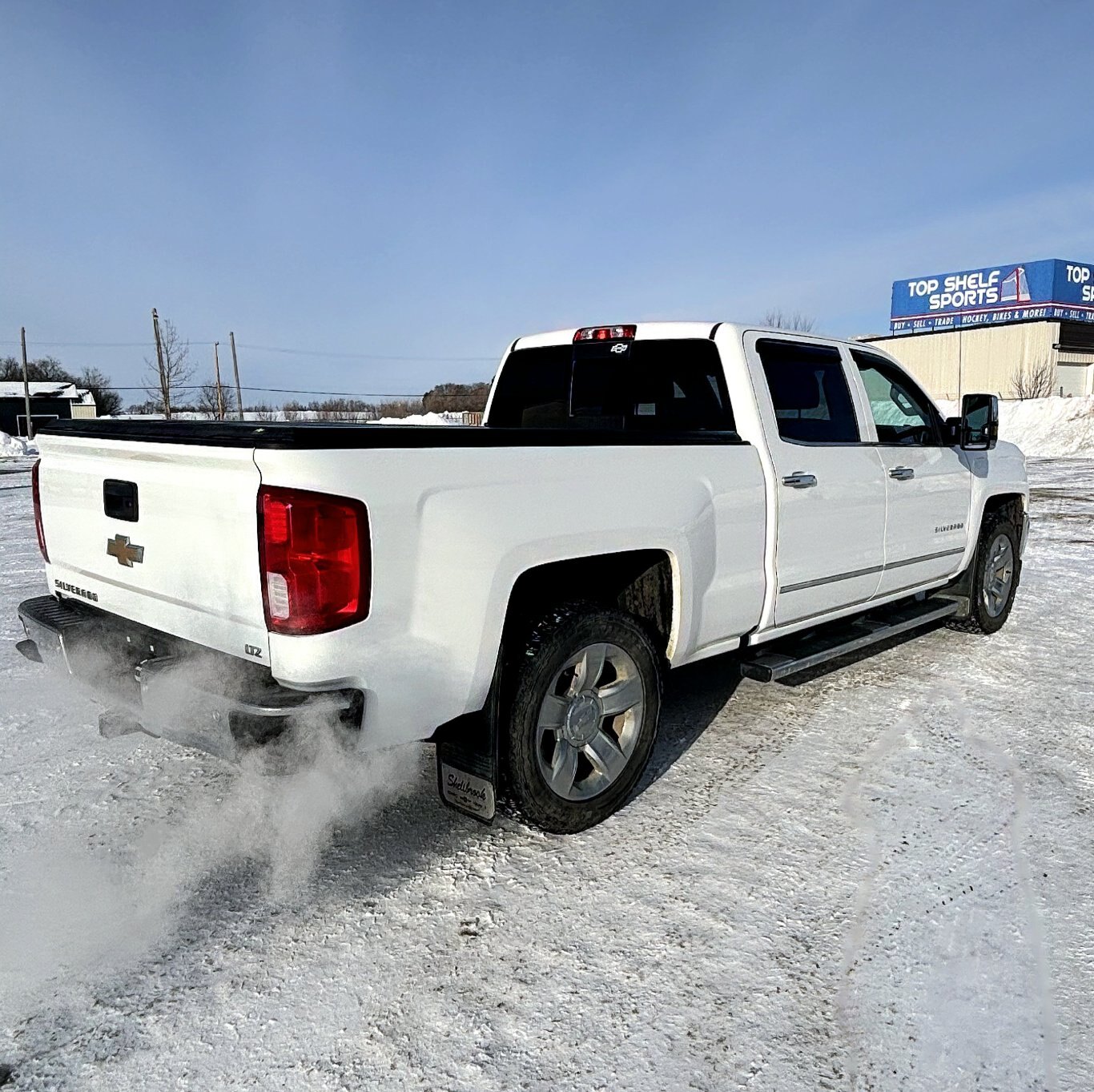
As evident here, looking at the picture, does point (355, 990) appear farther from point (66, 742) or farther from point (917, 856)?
point (66, 742)

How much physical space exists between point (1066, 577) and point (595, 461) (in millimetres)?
6968

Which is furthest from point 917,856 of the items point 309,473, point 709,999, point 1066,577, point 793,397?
point 1066,577

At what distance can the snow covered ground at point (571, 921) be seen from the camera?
85.9 inches

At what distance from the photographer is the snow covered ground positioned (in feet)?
7.16

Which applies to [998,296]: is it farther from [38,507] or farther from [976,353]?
[38,507]

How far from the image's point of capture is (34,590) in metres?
7.29

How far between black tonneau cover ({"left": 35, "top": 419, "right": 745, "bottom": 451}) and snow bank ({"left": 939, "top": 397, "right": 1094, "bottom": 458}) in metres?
29.7

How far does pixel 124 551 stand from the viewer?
10.0 ft

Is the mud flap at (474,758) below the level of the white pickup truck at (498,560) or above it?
below

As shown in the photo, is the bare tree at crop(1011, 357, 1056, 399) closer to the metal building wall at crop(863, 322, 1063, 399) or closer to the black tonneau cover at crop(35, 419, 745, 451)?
the metal building wall at crop(863, 322, 1063, 399)

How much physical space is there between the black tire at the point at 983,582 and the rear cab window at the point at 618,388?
2734mm

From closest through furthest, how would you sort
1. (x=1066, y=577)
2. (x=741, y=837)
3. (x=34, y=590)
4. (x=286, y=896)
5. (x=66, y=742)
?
(x=286, y=896) → (x=741, y=837) → (x=66, y=742) → (x=34, y=590) → (x=1066, y=577)

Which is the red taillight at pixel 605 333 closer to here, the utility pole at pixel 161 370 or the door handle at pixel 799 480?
the door handle at pixel 799 480

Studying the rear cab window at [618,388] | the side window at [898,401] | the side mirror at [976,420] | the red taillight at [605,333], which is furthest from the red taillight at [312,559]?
the side mirror at [976,420]
